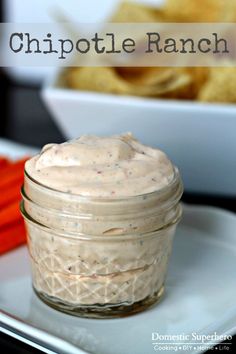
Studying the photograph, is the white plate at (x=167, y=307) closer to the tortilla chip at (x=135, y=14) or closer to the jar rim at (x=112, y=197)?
the jar rim at (x=112, y=197)

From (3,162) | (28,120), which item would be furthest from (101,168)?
(28,120)

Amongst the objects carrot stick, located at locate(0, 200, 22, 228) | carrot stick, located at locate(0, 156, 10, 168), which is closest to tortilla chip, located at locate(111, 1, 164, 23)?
carrot stick, located at locate(0, 156, 10, 168)

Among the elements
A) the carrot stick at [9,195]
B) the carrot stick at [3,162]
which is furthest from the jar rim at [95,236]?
the carrot stick at [3,162]

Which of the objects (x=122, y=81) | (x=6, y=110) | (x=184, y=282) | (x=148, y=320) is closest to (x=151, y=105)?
(x=122, y=81)

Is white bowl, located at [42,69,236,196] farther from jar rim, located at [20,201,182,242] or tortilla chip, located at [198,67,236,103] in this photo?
jar rim, located at [20,201,182,242]

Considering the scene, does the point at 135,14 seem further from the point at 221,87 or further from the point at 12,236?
the point at 12,236

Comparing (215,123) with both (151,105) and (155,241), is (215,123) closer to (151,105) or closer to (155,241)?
(151,105)
